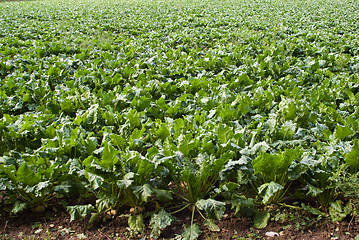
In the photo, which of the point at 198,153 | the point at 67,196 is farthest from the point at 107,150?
the point at 198,153

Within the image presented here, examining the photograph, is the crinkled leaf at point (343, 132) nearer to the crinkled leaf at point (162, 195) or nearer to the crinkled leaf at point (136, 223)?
the crinkled leaf at point (162, 195)

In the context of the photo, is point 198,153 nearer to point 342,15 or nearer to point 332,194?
point 332,194

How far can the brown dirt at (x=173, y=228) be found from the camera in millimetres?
2912

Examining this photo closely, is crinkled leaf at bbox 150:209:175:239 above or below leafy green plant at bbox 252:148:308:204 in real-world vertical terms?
below

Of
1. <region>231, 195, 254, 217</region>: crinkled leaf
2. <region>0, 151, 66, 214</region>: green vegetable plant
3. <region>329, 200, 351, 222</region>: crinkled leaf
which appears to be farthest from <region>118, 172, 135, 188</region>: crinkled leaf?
<region>329, 200, 351, 222</region>: crinkled leaf

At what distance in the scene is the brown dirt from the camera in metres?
2.91

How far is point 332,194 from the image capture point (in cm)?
317

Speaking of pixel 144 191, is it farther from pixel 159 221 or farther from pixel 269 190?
pixel 269 190

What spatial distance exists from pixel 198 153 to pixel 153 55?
17.4 feet

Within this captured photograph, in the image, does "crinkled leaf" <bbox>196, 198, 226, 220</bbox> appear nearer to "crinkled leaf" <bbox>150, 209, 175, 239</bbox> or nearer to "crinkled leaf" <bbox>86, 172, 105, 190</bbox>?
"crinkled leaf" <bbox>150, 209, 175, 239</bbox>

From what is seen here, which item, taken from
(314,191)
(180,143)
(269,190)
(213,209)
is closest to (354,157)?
(314,191)

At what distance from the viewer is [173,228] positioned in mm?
3064

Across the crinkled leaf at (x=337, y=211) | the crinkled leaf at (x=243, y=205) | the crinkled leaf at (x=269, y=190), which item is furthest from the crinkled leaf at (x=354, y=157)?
the crinkled leaf at (x=243, y=205)

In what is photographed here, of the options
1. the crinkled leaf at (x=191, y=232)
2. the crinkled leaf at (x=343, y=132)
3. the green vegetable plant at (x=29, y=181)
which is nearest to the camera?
the crinkled leaf at (x=191, y=232)
